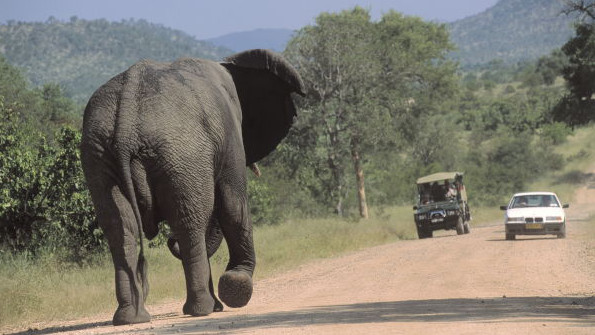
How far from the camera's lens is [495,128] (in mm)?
105500

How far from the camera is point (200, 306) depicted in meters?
11.6

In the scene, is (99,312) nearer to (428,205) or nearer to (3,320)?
(3,320)

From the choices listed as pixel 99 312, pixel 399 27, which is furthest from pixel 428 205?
pixel 399 27

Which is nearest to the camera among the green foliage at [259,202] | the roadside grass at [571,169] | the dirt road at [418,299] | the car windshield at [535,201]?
the dirt road at [418,299]

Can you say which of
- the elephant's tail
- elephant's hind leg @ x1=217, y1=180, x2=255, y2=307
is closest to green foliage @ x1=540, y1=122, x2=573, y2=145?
elephant's hind leg @ x1=217, y1=180, x2=255, y2=307

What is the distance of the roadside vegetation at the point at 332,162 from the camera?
775 inches

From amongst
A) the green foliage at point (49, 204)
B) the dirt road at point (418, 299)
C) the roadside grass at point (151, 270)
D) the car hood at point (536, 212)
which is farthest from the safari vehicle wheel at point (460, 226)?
the green foliage at point (49, 204)

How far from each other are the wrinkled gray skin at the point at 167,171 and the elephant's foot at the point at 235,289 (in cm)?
1

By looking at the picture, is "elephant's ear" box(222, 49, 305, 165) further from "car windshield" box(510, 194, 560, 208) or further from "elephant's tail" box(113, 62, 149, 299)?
"car windshield" box(510, 194, 560, 208)

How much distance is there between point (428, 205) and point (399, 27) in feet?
126

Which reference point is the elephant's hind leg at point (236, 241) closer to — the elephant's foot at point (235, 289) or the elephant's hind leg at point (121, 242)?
the elephant's foot at point (235, 289)

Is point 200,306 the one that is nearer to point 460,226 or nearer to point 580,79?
point 460,226

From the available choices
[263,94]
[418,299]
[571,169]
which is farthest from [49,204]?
[571,169]

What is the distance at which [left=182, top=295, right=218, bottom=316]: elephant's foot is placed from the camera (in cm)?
1157
